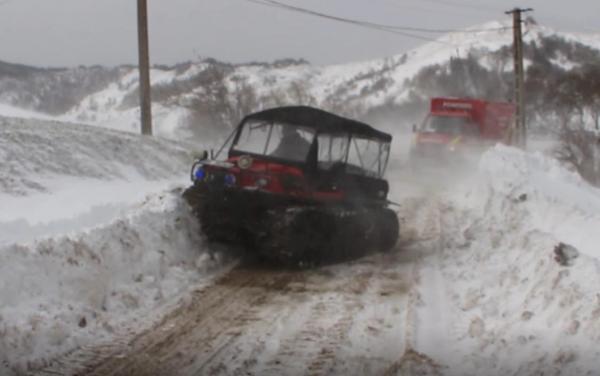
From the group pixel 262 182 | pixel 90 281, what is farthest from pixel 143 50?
pixel 90 281

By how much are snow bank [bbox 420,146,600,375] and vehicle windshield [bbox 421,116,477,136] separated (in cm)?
931

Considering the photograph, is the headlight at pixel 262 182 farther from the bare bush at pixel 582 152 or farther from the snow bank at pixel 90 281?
the bare bush at pixel 582 152

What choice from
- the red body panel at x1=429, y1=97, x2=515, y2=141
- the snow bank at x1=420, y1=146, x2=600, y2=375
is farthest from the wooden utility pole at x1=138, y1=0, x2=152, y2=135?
the snow bank at x1=420, y1=146, x2=600, y2=375

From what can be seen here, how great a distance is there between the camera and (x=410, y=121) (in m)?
85.8

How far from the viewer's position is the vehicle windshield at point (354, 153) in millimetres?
10492

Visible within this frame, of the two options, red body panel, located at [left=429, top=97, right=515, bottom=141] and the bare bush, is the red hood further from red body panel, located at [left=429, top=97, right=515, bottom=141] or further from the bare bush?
the bare bush

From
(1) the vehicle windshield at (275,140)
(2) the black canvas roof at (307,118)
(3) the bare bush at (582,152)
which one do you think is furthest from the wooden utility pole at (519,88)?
(1) the vehicle windshield at (275,140)

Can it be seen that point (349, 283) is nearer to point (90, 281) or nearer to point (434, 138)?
point (90, 281)

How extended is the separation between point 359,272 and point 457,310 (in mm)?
2209

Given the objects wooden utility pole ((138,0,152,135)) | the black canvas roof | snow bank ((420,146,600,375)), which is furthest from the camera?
wooden utility pole ((138,0,152,135))

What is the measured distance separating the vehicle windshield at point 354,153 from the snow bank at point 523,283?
1760mm

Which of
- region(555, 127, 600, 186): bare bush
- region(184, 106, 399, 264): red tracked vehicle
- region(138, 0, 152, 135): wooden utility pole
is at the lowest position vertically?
region(555, 127, 600, 186): bare bush

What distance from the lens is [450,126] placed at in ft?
77.9

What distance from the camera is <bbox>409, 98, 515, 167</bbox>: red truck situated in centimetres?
2291
